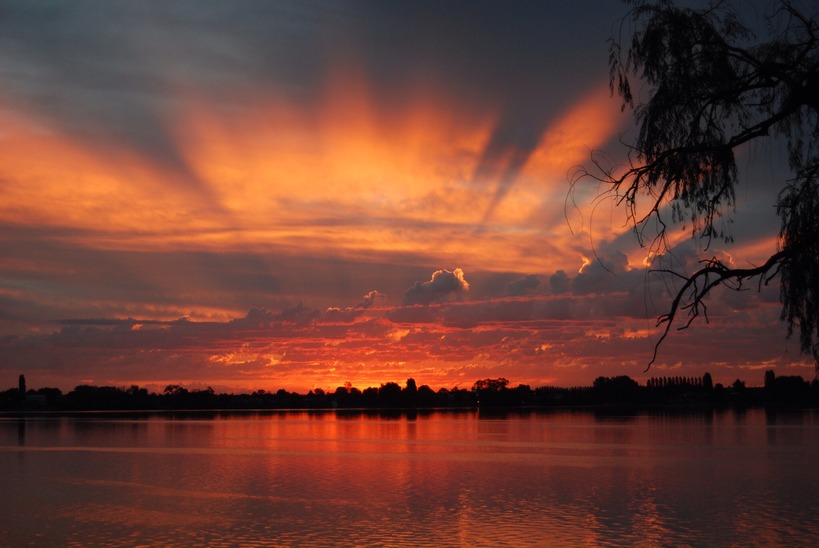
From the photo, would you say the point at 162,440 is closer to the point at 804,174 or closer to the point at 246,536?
the point at 246,536

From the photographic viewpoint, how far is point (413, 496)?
102 feet

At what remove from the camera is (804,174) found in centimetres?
1222

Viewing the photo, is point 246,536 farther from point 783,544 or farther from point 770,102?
point 770,102

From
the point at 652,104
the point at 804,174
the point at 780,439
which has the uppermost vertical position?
the point at 652,104

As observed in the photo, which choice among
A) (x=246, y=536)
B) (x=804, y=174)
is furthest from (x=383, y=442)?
(x=804, y=174)

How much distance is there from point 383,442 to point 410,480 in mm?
29858

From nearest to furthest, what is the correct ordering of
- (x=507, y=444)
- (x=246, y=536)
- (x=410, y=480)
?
1. (x=246, y=536)
2. (x=410, y=480)
3. (x=507, y=444)

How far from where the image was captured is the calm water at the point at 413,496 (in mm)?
22531

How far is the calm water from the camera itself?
22531mm

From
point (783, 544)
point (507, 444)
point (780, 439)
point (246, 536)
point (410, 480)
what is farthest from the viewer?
point (780, 439)

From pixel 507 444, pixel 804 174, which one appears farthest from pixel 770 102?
pixel 507 444

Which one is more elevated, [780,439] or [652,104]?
[652,104]

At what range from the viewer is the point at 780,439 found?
67625mm

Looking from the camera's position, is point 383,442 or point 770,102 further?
point 383,442
